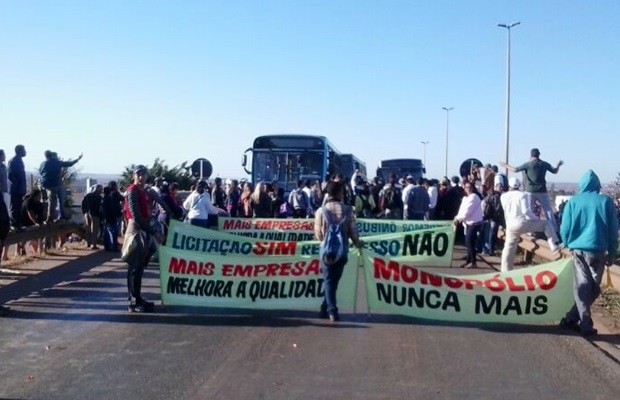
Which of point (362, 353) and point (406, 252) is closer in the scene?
point (362, 353)

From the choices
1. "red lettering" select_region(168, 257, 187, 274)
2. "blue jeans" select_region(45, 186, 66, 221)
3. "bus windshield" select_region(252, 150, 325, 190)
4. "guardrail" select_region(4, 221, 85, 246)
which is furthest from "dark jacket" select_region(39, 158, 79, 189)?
"bus windshield" select_region(252, 150, 325, 190)

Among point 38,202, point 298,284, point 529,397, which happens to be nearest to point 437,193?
point 38,202

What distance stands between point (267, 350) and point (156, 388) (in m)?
1.77

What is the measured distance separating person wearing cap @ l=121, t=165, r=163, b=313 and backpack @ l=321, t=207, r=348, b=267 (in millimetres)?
2423

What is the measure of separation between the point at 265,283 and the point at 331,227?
124 cm

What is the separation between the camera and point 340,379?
7723 millimetres

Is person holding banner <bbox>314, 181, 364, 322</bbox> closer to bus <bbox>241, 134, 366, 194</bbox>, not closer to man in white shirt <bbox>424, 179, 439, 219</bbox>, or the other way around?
man in white shirt <bbox>424, 179, 439, 219</bbox>

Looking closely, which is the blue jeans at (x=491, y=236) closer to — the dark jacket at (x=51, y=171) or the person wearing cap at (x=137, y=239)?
the dark jacket at (x=51, y=171)

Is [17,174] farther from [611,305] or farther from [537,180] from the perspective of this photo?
[611,305]

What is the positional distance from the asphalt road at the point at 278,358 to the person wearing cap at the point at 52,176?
6.96 metres

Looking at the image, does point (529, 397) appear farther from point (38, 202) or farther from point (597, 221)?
point (38, 202)

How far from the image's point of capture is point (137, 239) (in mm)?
11203

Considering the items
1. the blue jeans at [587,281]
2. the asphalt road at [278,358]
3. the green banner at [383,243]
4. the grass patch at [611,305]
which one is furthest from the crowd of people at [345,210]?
the grass patch at [611,305]

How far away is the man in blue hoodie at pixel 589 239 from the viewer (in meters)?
9.86
